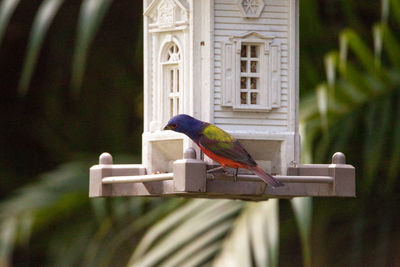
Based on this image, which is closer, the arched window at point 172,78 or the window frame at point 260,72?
the window frame at point 260,72

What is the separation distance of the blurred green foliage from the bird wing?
1467mm

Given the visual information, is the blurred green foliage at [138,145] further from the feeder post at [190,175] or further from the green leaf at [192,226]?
the feeder post at [190,175]

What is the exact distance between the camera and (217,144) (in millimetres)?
4902

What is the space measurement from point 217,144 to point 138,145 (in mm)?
4058

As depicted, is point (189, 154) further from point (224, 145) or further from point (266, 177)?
point (266, 177)

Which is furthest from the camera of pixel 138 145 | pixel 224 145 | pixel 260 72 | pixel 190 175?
pixel 138 145

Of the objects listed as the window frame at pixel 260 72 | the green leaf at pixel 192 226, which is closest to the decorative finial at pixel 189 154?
the window frame at pixel 260 72

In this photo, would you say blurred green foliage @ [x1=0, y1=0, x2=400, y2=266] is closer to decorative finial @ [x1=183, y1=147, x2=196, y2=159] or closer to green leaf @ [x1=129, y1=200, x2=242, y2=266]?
green leaf @ [x1=129, y1=200, x2=242, y2=266]


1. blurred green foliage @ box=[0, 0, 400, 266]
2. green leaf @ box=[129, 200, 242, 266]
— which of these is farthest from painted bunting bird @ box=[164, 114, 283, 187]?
green leaf @ box=[129, 200, 242, 266]

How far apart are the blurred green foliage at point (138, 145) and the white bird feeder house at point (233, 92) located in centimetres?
109

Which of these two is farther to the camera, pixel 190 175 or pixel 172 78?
pixel 172 78

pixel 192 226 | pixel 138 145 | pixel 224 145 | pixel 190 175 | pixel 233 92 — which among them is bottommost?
pixel 192 226

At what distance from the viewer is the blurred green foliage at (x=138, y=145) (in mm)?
7074

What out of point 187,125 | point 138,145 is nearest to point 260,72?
point 187,125
